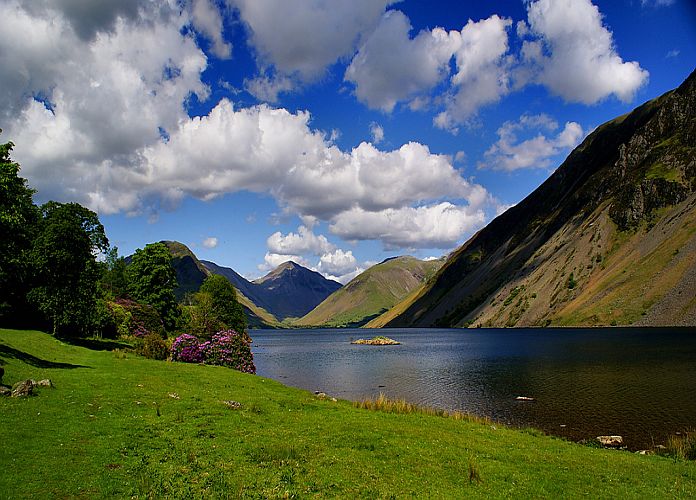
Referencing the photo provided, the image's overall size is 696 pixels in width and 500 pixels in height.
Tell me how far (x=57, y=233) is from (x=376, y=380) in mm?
47530

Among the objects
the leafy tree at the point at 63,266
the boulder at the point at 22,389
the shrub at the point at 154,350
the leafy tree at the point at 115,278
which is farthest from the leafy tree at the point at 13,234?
the leafy tree at the point at 115,278

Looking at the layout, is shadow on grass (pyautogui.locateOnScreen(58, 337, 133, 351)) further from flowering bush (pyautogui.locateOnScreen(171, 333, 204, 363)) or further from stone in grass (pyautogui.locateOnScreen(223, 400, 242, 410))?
stone in grass (pyautogui.locateOnScreen(223, 400, 242, 410))

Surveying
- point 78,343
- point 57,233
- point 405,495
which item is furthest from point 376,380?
point 405,495

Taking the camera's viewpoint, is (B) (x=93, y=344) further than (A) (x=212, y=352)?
Yes

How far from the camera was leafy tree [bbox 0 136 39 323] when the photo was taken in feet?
101

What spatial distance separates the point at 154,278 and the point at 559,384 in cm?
7494

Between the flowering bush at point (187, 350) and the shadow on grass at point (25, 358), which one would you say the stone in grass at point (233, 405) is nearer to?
the shadow on grass at point (25, 358)

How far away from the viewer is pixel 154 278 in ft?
290

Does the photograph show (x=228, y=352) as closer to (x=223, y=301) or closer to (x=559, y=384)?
(x=223, y=301)

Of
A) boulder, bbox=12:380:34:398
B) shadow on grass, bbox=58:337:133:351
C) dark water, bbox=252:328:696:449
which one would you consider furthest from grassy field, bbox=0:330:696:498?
shadow on grass, bbox=58:337:133:351

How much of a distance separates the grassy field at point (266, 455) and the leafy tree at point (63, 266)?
27.2 m

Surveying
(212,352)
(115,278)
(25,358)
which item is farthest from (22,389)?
(115,278)

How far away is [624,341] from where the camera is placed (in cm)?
10156

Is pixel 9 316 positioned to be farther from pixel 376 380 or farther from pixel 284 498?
pixel 284 498
